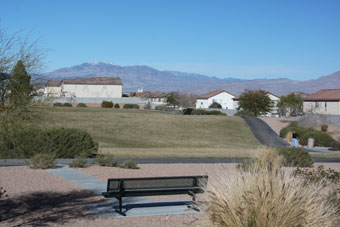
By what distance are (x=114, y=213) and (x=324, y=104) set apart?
67.2m

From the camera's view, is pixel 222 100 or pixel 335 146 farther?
pixel 222 100

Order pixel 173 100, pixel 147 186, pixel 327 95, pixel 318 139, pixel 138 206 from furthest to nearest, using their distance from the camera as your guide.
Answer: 1. pixel 173 100
2. pixel 327 95
3. pixel 318 139
4. pixel 138 206
5. pixel 147 186

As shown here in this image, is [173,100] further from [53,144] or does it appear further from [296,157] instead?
[53,144]

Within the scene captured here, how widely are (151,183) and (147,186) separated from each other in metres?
0.10

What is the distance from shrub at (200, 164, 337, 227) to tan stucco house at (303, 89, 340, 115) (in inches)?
2460

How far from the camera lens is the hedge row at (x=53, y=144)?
18000mm

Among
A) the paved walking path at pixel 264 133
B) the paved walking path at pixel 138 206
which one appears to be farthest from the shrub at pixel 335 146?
the paved walking path at pixel 138 206

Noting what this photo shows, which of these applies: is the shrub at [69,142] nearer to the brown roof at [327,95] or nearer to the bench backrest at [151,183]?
the bench backrest at [151,183]

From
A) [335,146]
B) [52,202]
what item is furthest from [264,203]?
[335,146]

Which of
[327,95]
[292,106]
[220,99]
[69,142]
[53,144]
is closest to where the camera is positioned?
[53,144]

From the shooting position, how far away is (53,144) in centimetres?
1862

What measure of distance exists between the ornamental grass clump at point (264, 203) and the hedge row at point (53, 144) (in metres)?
11.6

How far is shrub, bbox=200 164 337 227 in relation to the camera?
603 cm

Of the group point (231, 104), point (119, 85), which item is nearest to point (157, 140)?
point (119, 85)
